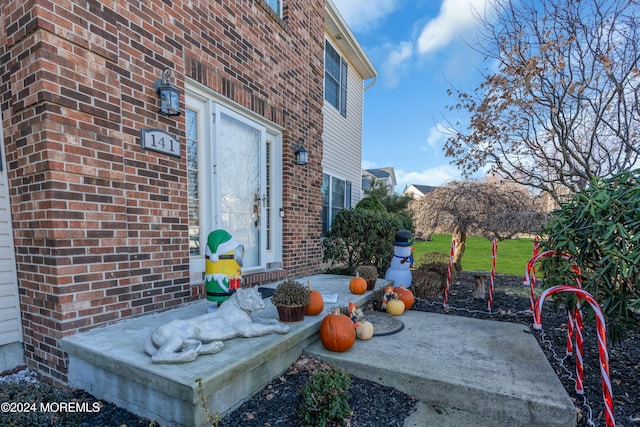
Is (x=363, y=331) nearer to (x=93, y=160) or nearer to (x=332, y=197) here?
(x=93, y=160)

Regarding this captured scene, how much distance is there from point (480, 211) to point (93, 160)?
619cm

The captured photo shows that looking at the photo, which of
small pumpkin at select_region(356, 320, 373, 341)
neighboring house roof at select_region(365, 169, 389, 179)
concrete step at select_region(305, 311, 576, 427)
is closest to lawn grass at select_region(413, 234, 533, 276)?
concrete step at select_region(305, 311, 576, 427)

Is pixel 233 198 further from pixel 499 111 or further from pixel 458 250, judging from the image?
pixel 458 250

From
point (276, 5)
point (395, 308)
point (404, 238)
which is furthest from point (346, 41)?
point (395, 308)

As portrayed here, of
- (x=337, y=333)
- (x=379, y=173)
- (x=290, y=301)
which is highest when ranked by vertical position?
(x=379, y=173)

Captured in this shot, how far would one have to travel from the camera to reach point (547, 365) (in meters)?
2.46

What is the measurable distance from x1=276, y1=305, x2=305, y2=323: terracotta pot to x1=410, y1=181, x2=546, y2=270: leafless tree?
4605mm

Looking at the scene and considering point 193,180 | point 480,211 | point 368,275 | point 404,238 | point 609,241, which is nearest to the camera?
point 609,241

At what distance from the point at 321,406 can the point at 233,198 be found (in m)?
2.70

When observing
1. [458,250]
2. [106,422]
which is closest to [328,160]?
[458,250]

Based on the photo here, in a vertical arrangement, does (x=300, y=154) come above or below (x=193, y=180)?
above

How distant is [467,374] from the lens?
229 centimetres

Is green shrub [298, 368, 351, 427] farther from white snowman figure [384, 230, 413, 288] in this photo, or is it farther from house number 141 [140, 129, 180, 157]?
white snowman figure [384, 230, 413, 288]

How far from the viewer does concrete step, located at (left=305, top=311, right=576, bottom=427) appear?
2.00m
